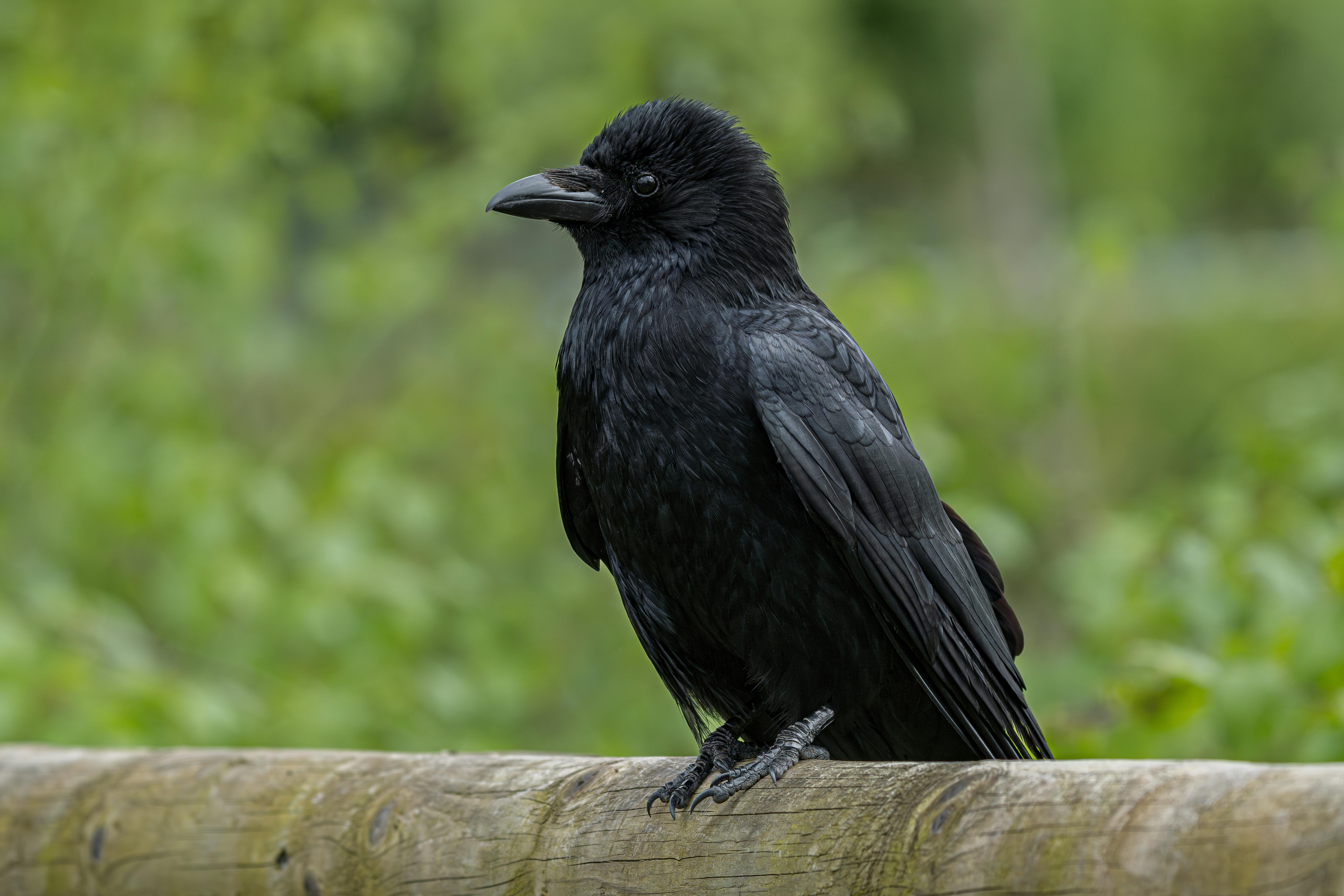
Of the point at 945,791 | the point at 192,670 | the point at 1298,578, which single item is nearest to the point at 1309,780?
the point at 945,791

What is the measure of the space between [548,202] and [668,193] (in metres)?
0.24

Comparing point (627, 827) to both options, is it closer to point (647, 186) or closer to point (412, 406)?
point (647, 186)

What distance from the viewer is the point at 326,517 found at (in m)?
3.96

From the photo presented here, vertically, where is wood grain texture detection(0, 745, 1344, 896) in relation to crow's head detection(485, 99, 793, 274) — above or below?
below

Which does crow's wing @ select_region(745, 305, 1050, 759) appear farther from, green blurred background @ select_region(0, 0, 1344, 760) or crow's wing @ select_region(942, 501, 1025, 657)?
green blurred background @ select_region(0, 0, 1344, 760)

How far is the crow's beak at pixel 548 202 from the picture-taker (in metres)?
2.40

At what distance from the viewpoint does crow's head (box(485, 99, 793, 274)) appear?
2410 millimetres

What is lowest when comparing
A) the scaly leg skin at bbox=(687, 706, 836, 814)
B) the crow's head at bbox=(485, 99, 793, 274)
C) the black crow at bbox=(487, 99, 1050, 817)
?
the scaly leg skin at bbox=(687, 706, 836, 814)

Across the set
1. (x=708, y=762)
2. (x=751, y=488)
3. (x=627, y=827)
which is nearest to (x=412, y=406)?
(x=751, y=488)

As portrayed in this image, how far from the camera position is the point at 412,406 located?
15.6 feet

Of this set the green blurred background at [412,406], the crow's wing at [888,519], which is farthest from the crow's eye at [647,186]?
the green blurred background at [412,406]

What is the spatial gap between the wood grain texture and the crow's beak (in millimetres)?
1024

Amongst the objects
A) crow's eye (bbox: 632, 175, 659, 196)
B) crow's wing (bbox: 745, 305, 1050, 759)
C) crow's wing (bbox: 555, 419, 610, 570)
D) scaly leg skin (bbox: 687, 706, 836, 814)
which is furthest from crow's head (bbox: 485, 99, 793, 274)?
scaly leg skin (bbox: 687, 706, 836, 814)

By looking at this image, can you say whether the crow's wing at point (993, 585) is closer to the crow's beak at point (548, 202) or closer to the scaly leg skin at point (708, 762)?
the scaly leg skin at point (708, 762)
